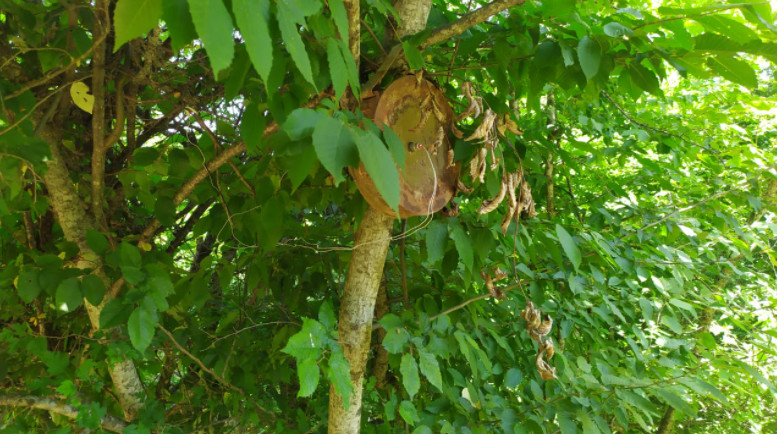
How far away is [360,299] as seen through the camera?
1433 mm

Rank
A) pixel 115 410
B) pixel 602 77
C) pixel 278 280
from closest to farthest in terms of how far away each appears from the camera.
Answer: pixel 602 77 → pixel 115 410 → pixel 278 280

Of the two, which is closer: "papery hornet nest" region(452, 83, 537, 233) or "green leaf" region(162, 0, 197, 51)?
"green leaf" region(162, 0, 197, 51)

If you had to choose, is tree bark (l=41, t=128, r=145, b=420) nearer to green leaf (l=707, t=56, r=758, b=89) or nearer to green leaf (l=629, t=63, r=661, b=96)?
green leaf (l=629, t=63, r=661, b=96)

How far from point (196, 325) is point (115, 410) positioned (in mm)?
412

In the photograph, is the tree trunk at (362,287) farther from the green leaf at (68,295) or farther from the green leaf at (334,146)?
the green leaf at (68,295)

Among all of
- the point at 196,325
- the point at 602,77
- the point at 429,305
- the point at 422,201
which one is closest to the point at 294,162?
the point at 422,201

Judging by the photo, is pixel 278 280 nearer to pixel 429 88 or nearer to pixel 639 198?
pixel 429 88

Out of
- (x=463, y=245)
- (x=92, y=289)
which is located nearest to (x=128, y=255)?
(x=92, y=289)

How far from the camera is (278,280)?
1953mm

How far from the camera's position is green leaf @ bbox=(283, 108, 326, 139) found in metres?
0.78

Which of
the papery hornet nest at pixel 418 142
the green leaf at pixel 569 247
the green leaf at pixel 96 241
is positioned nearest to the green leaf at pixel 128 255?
the green leaf at pixel 96 241

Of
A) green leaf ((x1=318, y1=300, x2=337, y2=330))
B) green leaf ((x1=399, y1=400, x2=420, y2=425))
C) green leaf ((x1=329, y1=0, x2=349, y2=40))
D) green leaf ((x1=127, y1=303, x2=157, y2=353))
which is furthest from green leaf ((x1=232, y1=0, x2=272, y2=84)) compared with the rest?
green leaf ((x1=399, y1=400, x2=420, y2=425))

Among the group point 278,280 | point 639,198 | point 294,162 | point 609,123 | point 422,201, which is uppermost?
point 294,162

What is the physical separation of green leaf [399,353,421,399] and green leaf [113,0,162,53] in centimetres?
101
